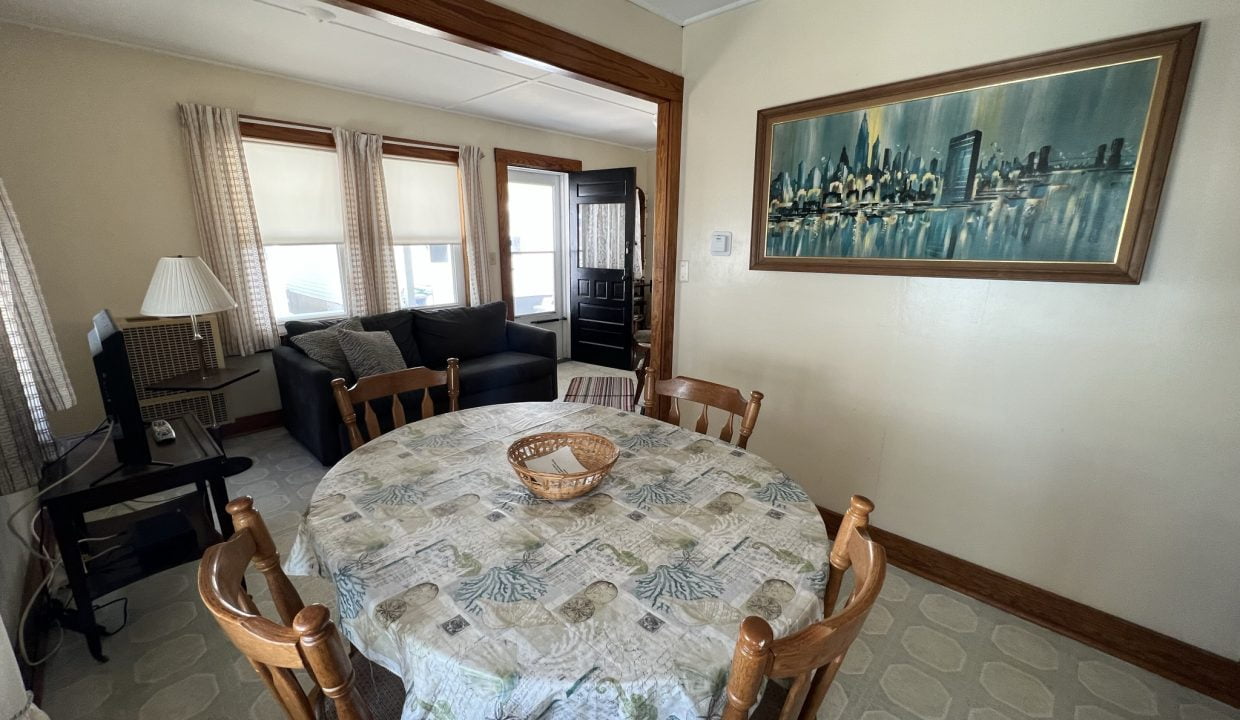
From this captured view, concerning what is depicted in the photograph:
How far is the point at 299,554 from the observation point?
1100 mm

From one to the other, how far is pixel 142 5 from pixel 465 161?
2.22 m

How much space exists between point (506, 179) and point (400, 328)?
1.91 meters

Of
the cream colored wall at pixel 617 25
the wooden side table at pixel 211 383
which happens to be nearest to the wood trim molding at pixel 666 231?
the cream colored wall at pixel 617 25

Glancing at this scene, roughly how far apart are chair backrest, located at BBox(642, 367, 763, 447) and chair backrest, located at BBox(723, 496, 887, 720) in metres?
0.77

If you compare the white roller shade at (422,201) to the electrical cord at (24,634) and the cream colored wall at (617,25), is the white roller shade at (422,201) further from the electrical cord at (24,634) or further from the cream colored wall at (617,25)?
the electrical cord at (24,634)

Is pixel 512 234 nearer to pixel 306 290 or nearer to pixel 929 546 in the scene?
pixel 306 290

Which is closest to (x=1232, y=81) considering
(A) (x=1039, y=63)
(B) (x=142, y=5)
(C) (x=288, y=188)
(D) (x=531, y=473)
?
(A) (x=1039, y=63)

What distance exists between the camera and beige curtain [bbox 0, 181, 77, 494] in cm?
156

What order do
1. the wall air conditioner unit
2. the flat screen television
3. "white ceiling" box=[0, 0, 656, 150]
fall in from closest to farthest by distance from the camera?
the flat screen television
"white ceiling" box=[0, 0, 656, 150]
the wall air conditioner unit

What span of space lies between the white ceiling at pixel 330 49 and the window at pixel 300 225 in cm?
57

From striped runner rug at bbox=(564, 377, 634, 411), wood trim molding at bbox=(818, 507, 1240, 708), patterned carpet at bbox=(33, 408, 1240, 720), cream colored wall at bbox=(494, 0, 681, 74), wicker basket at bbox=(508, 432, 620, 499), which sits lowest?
A: patterned carpet at bbox=(33, 408, 1240, 720)

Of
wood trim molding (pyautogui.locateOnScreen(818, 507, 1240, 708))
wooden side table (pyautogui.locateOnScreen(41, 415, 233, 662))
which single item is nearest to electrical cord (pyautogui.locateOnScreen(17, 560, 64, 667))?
wooden side table (pyautogui.locateOnScreen(41, 415, 233, 662))

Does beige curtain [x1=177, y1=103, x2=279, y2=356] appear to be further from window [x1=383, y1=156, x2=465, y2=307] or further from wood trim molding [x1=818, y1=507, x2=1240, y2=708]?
wood trim molding [x1=818, y1=507, x2=1240, y2=708]

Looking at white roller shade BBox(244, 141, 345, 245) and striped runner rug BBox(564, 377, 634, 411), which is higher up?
white roller shade BBox(244, 141, 345, 245)
